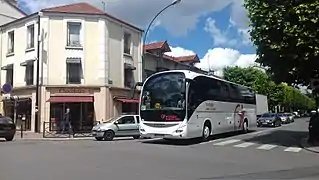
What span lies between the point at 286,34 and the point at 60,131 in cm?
1845

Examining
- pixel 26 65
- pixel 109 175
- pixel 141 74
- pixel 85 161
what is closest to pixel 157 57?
pixel 141 74

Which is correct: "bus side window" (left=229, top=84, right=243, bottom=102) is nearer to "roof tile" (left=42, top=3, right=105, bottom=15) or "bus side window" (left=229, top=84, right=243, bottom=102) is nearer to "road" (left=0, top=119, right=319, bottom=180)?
"road" (left=0, top=119, right=319, bottom=180)

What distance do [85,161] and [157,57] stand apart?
2869 centimetres

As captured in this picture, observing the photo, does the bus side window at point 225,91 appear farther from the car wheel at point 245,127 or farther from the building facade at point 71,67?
the building facade at point 71,67

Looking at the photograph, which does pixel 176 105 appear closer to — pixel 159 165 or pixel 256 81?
pixel 159 165

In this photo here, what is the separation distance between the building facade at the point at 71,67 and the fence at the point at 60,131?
18 centimetres

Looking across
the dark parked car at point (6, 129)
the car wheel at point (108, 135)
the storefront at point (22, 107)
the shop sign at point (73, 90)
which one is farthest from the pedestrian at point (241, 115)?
the storefront at point (22, 107)

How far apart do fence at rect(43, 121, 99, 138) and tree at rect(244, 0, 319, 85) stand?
46.5 feet

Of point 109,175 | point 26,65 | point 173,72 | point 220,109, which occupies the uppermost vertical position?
point 26,65

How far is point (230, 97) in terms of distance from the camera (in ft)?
86.3

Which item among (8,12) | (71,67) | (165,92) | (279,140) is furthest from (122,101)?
(8,12)

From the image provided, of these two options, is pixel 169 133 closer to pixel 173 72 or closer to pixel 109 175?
pixel 173 72

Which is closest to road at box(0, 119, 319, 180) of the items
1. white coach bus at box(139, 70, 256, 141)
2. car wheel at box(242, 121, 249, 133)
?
white coach bus at box(139, 70, 256, 141)

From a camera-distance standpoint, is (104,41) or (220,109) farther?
(104,41)
